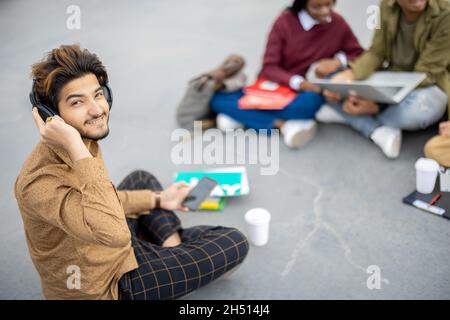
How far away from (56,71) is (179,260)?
64cm

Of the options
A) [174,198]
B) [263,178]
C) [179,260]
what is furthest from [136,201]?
[263,178]

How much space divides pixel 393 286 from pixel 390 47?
116 cm

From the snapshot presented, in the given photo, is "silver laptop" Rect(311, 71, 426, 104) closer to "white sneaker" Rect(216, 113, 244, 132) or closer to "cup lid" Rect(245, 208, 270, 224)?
"white sneaker" Rect(216, 113, 244, 132)

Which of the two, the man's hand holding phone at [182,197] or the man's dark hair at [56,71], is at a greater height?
the man's dark hair at [56,71]

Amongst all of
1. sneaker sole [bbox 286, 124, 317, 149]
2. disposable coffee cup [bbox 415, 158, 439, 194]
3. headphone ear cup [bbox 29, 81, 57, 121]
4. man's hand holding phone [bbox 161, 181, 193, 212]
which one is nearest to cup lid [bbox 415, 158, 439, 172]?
disposable coffee cup [bbox 415, 158, 439, 194]

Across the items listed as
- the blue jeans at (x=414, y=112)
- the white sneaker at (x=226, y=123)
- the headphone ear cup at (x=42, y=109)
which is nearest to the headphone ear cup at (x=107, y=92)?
the headphone ear cup at (x=42, y=109)

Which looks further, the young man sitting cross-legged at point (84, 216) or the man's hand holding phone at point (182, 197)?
the man's hand holding phone at point (182, 197)

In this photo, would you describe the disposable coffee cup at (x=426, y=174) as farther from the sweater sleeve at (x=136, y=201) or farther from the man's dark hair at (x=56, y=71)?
the man's dark hair at (x=56, y=71)

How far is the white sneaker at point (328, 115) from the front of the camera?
2434mm

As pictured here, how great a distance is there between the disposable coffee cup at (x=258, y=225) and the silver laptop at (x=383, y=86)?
71 cm

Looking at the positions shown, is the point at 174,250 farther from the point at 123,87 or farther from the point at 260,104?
the point at 123,87

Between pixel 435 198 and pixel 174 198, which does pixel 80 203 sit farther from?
pixel 435 198

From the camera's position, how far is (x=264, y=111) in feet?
7.85

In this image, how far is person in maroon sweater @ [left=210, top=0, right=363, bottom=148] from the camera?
7.59 feet
